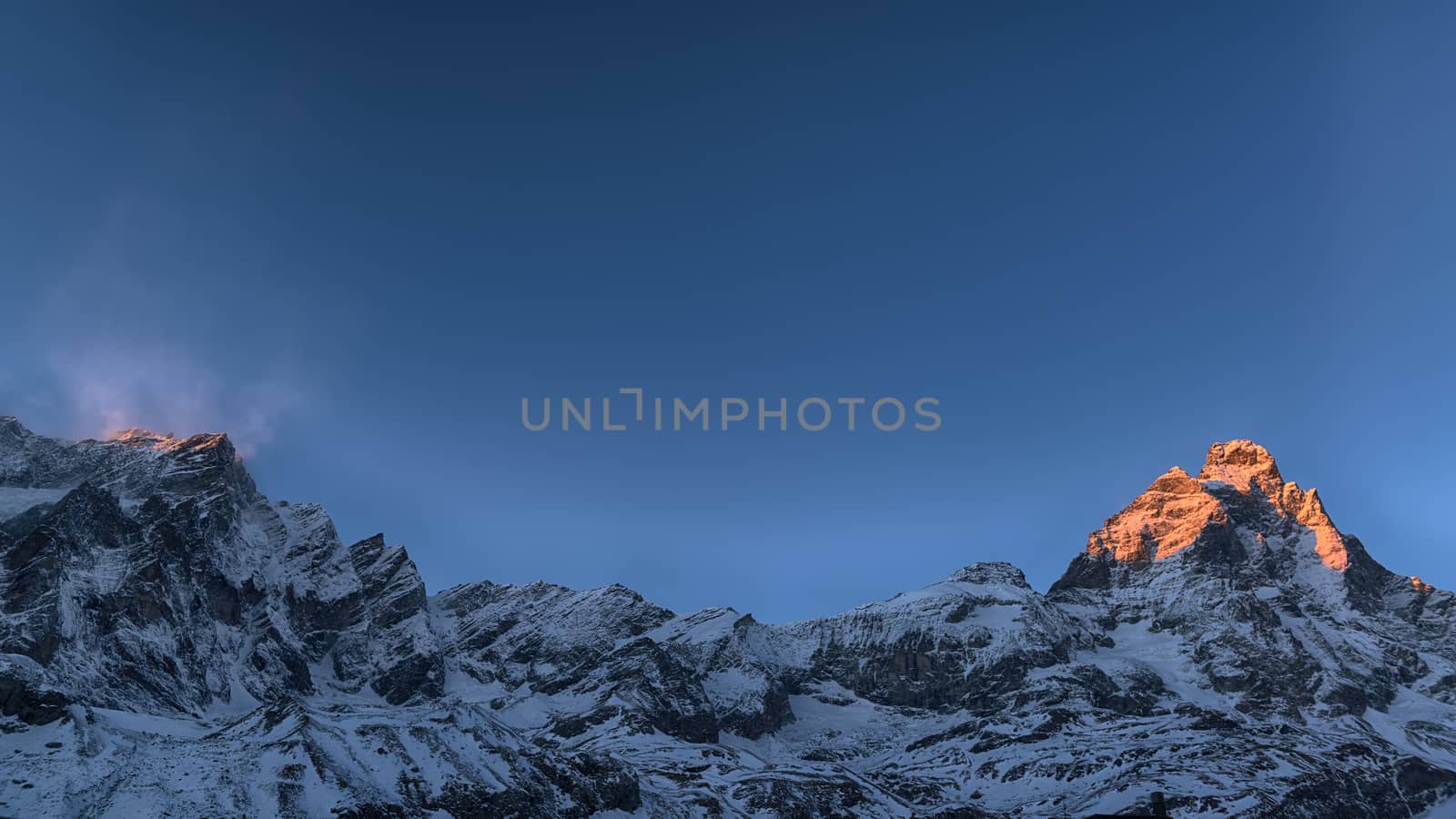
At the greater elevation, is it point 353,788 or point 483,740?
point 483,740

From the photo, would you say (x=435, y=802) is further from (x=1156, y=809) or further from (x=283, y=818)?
(x=1156, y=809)

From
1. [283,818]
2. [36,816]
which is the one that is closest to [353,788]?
[283,818]

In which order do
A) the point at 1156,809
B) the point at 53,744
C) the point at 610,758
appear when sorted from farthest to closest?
the point at 610,758
the point at 53,744
the point at 1156,809

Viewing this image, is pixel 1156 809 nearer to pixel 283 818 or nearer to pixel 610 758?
pixel 283 818

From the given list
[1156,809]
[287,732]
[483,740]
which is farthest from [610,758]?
[1156,809]

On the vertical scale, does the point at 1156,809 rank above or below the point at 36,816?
below

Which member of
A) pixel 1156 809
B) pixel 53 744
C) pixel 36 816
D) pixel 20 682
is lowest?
pixel 1156 809

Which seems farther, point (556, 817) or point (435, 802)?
point (556, 817)

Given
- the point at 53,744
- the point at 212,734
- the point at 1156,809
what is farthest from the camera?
the point at 212,734

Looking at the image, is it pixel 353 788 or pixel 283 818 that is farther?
pixel 353 788
